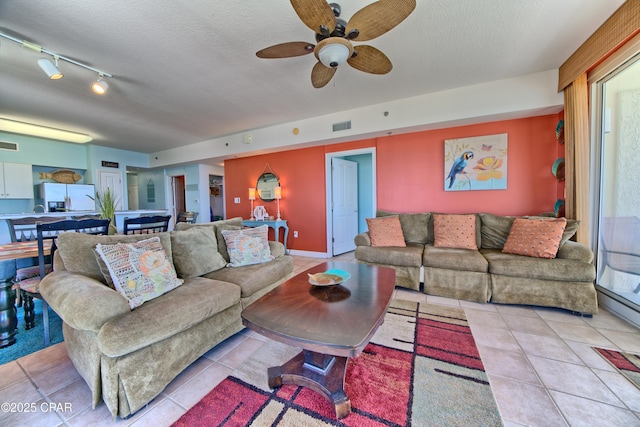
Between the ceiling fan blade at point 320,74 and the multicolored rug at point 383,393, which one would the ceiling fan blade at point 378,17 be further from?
the multicolored rug at point 383,393

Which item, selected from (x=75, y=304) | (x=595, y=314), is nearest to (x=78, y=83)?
(x=75, y=304)

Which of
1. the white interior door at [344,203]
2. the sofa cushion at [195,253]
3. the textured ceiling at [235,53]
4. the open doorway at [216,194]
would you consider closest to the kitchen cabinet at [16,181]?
the textured ceiling at [235,53]

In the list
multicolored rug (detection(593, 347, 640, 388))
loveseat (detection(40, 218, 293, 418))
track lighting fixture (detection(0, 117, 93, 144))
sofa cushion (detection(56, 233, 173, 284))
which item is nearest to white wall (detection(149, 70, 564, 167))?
multicolored rug (detection(593, 347, 640, 388))

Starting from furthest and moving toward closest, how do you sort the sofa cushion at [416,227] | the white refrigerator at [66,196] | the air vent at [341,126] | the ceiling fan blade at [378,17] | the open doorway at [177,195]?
the open doorway at [177,195] → the white refrigerator at [66,196] → the air vent at [341,126] → the sofa cushion at [416,227] → the ceiling fan blade at [378,17]

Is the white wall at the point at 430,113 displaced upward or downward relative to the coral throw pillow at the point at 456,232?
upward

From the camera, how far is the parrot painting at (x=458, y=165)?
3.36 meters

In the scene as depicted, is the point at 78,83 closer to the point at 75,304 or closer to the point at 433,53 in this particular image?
the point at 75,304

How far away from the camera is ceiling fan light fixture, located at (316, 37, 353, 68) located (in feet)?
5.13

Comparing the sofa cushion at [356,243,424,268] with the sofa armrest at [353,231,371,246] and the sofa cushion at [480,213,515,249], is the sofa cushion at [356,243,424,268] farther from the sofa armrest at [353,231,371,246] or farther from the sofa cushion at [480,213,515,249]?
the sofa cushion at [480,213,515,249]

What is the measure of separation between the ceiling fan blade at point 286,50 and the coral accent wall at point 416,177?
2493mm

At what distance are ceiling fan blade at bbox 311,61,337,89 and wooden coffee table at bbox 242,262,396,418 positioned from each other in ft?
5.70

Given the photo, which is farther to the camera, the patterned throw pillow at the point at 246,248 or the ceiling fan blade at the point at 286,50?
the patterned throw pillow at the point at 246,248

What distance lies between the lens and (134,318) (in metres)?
1.27

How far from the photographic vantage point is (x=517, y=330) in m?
1.95
